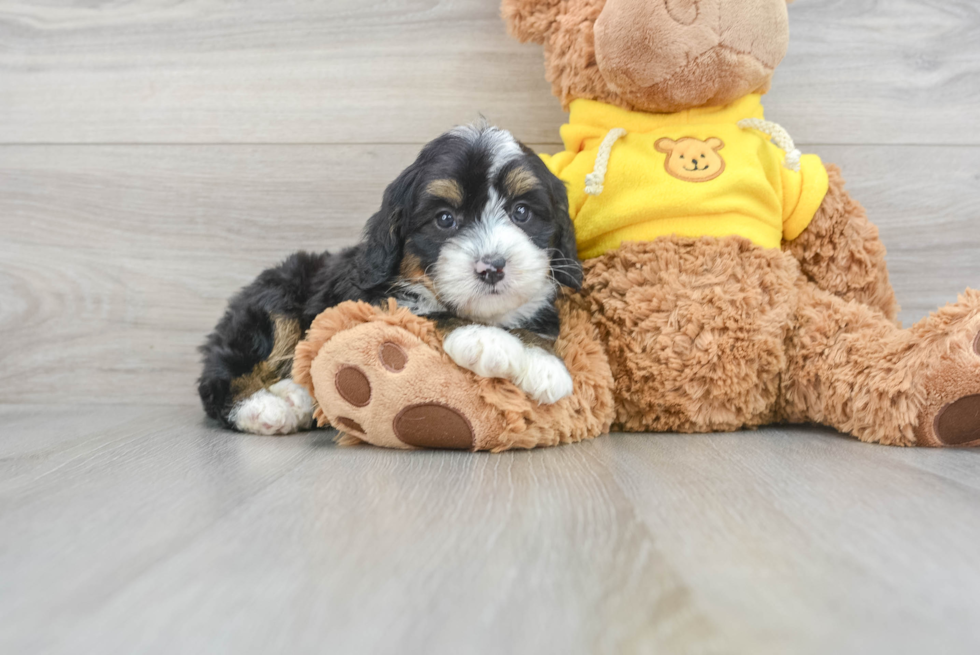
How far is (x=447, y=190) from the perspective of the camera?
1425 mm

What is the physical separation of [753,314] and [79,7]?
2.29 metres

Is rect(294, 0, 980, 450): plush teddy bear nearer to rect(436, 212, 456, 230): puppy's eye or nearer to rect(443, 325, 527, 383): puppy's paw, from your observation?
rect(443, 325, 527, 383): puppy's paw

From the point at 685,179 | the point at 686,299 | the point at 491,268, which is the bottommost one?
the point at 686,299

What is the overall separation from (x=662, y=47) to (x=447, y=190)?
599 millimetres

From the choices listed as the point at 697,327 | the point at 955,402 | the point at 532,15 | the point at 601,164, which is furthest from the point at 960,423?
the point at 532,15

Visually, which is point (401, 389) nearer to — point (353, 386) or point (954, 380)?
point (353, 386)

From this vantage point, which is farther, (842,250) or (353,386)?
(842,250)

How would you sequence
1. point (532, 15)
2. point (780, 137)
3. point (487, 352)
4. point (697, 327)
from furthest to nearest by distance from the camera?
point (532, 15)
point (780, 137)
point (697, 327)
point (487, 352)

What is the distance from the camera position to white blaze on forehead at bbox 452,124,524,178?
1449 millimetres

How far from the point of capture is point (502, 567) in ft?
2.72

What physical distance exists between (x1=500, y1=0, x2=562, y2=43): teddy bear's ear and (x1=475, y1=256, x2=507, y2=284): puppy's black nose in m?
0.76

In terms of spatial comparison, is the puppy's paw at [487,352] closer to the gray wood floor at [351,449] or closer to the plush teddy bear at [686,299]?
the plush teddy bear at [686,299]

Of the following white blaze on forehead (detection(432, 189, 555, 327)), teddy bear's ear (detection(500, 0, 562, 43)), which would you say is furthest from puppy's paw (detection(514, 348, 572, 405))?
teddy bear's ear (detection(500, 0, 562, 43))

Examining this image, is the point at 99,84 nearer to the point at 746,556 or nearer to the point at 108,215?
the point at 108,215
